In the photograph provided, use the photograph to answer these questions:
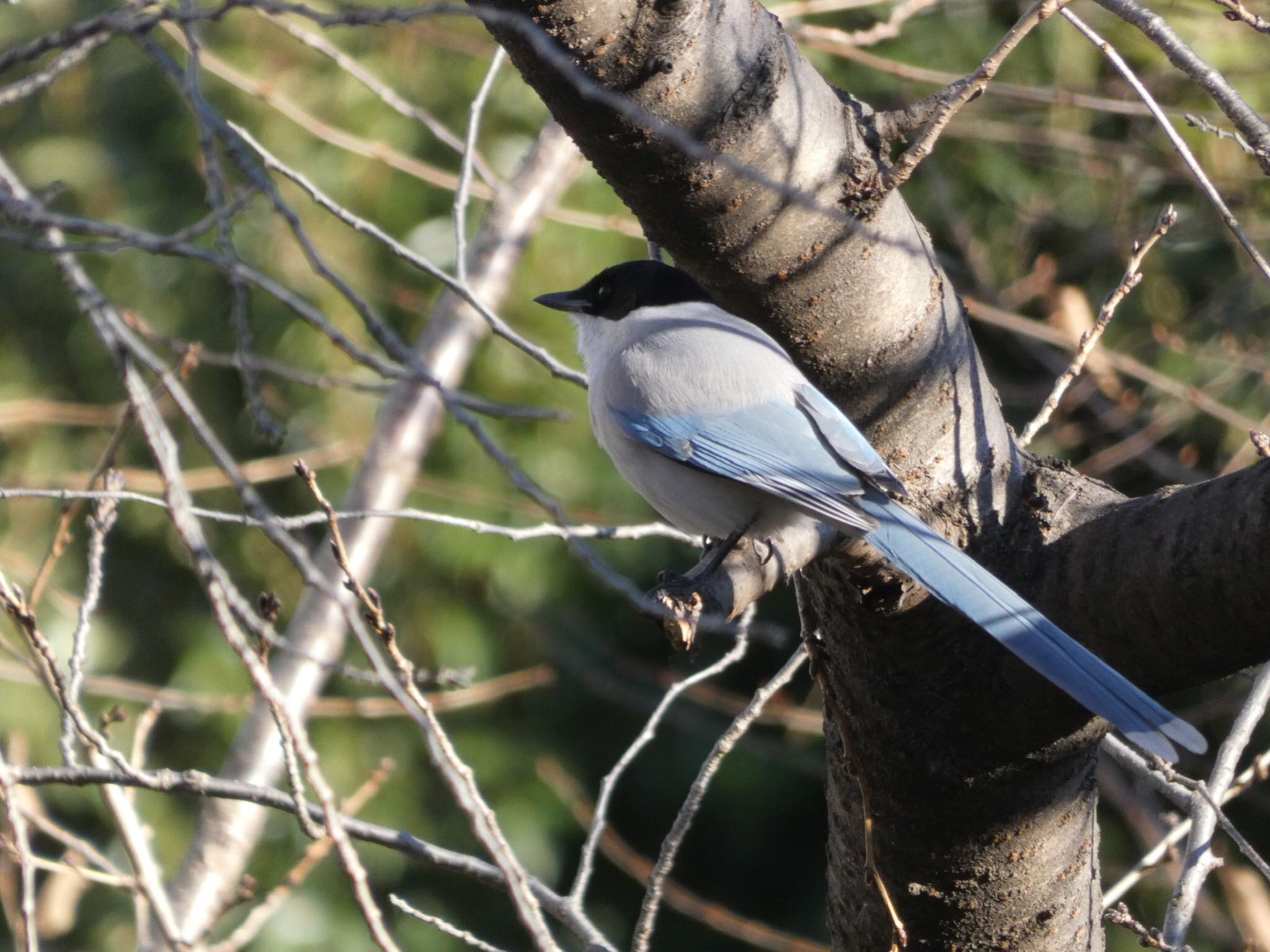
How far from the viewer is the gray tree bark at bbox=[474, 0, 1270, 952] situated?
161cm

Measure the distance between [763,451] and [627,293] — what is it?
2.50 ft

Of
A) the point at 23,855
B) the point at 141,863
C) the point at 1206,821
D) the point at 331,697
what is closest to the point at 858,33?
the point at 1206,821

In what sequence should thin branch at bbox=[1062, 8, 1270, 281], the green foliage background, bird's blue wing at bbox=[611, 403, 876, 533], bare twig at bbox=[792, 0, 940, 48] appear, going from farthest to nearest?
the green foliage background → bare twig at bbox=[792, 0, 940, 48] → bird's blue wing at bbox=[611, 403, 876, 533] → thin branch at bbox=[1062, 8, 1270, 281]

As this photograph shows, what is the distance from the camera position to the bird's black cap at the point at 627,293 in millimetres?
3172

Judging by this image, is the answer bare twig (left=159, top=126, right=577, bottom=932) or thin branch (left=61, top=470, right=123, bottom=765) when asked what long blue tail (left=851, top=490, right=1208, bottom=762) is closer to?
thin branch (left=61, top=470, right=123, bottom=765)

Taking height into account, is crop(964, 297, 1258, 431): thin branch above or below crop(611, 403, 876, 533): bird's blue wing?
below

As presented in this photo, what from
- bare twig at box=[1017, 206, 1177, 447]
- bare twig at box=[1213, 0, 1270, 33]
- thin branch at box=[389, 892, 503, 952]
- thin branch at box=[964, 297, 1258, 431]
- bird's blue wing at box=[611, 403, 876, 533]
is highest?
bare twig at box=[1213, 0, 1270, 33]

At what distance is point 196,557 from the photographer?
1.56 m

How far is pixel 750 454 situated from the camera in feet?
8.82

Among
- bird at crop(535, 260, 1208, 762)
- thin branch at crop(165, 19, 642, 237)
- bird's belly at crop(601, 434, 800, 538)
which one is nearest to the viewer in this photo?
bird at crop(535, 260, 1208, 762)

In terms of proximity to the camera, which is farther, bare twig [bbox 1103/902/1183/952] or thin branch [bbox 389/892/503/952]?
thin branch [bbox 389/892/503/952]

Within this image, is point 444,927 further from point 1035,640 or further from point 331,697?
point 331,697

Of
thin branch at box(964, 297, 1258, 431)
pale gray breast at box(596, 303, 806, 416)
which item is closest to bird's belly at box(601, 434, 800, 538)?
pale gray breast at box(596, 303, 806, 416)

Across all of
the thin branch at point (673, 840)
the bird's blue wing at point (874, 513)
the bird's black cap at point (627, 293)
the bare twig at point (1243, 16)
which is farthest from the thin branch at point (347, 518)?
the bare twig at point (1243, 16)
